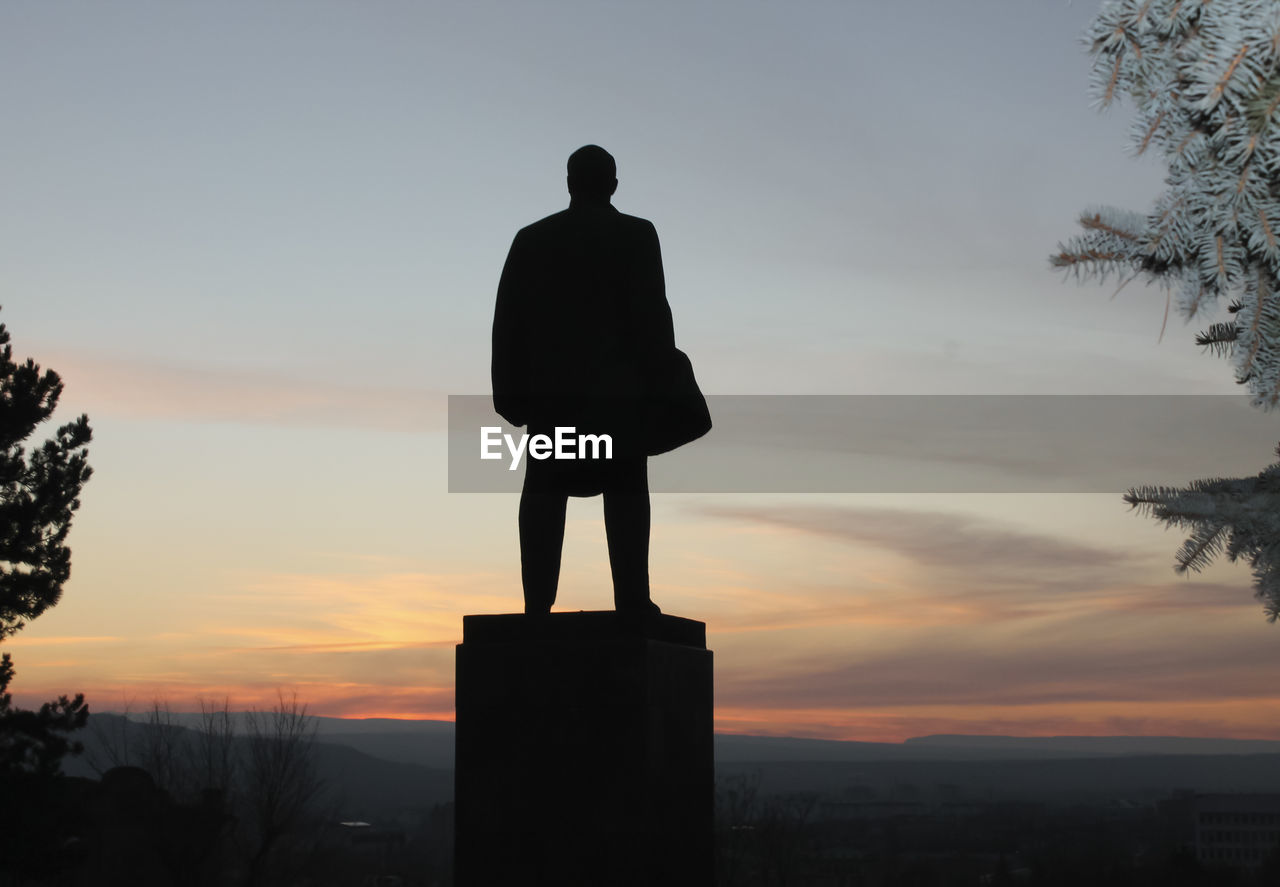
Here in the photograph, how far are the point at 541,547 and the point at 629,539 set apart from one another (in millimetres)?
426

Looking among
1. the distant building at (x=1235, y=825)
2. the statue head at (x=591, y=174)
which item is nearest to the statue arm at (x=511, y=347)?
the statue head at (x=591, y=174)

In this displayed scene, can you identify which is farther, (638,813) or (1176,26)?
(638,813)

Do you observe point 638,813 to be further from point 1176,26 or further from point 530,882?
point 1176,26

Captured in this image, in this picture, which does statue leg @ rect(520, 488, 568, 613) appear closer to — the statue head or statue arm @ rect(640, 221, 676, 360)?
statue arm @ rect(640, 221, 676, 360)

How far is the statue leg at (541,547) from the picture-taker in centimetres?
612

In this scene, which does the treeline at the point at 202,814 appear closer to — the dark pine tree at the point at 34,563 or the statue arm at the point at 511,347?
the dark pine tree at the point at 34,563

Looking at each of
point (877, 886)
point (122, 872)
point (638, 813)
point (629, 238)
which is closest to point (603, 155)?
point (629, 238)

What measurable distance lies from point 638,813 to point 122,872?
32.8 meters

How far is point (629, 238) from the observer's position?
246 inches

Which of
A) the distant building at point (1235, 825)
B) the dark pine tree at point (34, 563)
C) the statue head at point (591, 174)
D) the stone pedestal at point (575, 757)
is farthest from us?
the distant building at point (1235, 825)

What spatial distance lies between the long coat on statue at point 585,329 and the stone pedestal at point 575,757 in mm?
846

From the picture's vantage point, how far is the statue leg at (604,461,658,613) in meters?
6.08

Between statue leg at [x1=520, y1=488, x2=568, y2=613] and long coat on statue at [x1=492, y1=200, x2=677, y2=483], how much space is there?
0.60ft

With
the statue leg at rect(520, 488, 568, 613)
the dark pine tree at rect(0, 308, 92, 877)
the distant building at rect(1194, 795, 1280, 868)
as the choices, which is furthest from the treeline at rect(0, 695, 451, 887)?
the distant building at rect(1194, 795, 1280, 868)
